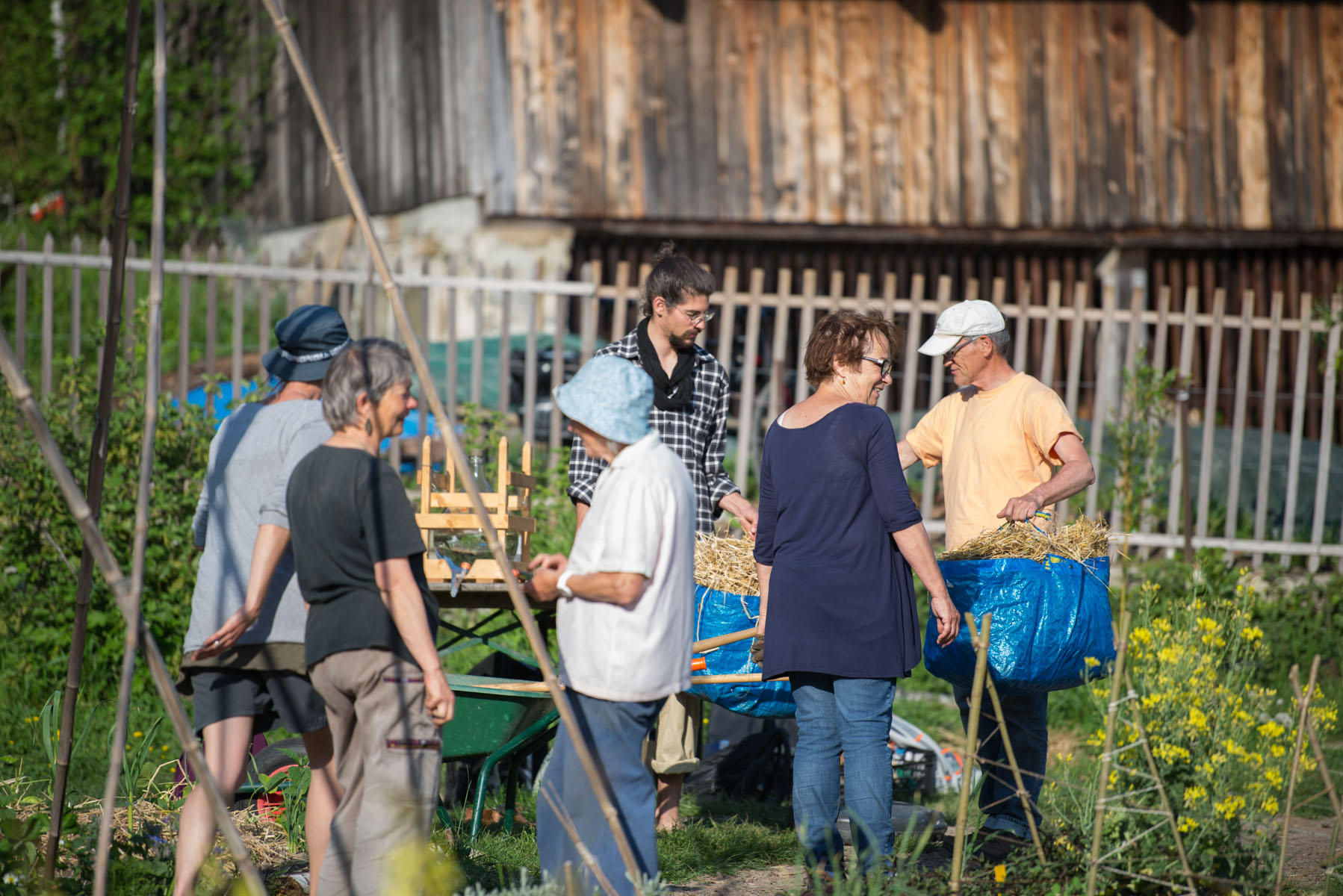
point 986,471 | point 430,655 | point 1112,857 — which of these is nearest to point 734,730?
point 986,471

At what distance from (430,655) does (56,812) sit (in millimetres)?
1015

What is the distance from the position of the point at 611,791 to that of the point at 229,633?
97 centimetres

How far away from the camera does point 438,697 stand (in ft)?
8.52

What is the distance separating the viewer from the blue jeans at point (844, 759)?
10.1ft

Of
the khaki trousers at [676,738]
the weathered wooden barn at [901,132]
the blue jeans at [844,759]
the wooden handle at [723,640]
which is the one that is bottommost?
the khaki trousers at [676,738]

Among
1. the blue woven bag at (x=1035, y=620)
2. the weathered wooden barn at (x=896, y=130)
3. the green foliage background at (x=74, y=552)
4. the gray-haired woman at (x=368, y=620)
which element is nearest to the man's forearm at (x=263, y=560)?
the gray-haired woman at (x=368, y=620)

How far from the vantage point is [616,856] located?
2635mm

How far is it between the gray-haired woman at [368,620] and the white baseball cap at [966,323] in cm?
176

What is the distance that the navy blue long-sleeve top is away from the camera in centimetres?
308

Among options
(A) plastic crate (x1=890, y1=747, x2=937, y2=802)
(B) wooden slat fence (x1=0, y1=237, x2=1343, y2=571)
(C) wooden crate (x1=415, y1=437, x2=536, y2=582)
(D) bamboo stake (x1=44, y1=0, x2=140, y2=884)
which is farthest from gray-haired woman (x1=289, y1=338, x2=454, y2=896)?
(B) wooden slat fence (x1=0, y1=237, x2=1343, y2=571)

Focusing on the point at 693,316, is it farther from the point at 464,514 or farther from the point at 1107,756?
the point at 1107,756

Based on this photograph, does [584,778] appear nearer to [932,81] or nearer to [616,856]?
[616,856]

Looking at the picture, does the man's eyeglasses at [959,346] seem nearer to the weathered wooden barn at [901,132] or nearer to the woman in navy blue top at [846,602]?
the woman in navy blue top at [846,602]

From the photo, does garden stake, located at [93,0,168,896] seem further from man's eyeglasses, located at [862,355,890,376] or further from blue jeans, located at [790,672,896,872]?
man's eyeglasses, located at [862,355,890,376]
